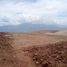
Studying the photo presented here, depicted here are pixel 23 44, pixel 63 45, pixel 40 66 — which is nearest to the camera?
pixel 40 66

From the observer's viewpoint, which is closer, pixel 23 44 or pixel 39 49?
pixel 39 49

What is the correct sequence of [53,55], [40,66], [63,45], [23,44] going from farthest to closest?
1. [23,44]
2. [63,45]
3. [53,55]
4. [40,66]

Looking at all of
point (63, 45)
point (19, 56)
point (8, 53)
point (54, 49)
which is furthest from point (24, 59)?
point (63, 45)

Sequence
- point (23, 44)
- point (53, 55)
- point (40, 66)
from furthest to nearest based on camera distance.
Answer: point (23, 44) < point (53, 55) < point (40, 66)

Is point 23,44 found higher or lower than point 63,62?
higher

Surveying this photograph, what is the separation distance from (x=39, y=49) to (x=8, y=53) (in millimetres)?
2791

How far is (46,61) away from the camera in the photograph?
51.4 feet

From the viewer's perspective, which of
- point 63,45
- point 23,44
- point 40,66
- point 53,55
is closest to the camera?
point 40,66

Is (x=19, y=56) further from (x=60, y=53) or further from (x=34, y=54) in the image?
(x=60, y=53)

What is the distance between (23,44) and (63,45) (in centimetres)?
409

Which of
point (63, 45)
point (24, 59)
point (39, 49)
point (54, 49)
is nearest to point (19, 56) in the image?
point (24, 59)

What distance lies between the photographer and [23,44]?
19.9m

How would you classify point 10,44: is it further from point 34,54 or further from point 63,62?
point 63,62

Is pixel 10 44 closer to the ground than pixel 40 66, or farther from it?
farther from it
